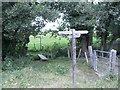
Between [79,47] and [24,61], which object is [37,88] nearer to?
[24,61]

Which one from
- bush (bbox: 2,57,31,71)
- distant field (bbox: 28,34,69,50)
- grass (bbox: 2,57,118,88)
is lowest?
grass (bbox: 2,57,118,88)

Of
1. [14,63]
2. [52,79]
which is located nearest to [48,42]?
[14,63]

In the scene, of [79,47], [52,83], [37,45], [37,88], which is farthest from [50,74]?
[37,45]

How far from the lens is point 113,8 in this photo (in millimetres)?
9086

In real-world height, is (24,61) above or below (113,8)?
below

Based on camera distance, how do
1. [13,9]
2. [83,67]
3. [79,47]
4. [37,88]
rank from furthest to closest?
[79,47]
[83,67]
[13,9]
[37,88]

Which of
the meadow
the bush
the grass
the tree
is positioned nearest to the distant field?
the meadow

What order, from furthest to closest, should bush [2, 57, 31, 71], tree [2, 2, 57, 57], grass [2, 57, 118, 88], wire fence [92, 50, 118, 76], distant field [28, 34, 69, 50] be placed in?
distant field [28, 34, 69, 50] → bush [2, 57, 31, 71] → tree [2, 2, 57, 57] → wire fence [92, 50, 118, 76] → grass [2, 57, 118, 88]

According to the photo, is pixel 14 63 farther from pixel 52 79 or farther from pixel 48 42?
→ pixel 48 42

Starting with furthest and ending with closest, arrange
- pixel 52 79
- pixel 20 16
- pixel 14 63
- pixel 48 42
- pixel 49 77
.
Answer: pixel 48 42
pixel 14 63
pixel 20 16
pixel 49 77
pixel 52 79

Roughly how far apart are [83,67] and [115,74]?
2082mm

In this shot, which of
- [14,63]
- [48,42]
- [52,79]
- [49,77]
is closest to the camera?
[52,79]

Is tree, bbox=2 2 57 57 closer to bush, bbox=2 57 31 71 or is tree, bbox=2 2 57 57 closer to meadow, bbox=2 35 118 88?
bush, bbox=2 57 31 71

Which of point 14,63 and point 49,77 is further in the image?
Result: point 14,63
